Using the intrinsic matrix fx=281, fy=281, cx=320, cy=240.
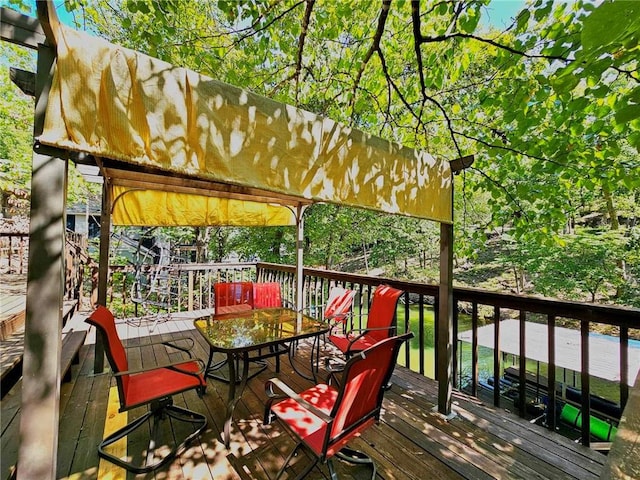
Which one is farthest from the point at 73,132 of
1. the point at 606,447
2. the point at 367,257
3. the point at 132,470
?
the point at 367,257

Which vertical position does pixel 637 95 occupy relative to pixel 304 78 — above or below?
below

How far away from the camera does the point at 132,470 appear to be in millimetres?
1804

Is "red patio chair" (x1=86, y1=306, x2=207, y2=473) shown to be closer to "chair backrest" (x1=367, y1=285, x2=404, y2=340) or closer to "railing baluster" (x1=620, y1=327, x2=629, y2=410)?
"chair backrest" (x1=367, y1=285, x2=404, y2=340)

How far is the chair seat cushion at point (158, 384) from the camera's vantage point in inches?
75.6

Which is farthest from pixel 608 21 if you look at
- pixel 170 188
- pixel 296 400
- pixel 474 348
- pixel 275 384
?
pixel 170 188

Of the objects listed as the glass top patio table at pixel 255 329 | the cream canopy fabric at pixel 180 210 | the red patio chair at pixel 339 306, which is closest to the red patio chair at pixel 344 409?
the glass top patio table at pixel 255 329

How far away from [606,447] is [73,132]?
12.6 ft

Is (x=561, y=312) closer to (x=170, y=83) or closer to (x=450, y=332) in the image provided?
(x=450, y=332)

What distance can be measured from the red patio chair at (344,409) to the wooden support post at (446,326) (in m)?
1.00

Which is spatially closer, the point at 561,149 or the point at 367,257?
the point at 561,149

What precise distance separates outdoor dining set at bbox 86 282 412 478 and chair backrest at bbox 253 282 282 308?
69 centimetres

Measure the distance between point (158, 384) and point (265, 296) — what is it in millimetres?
2248

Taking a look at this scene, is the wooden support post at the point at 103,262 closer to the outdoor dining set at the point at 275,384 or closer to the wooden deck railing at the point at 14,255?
the outdoor dining set at the point at 275,384

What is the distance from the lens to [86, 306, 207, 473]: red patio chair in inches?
71.9
